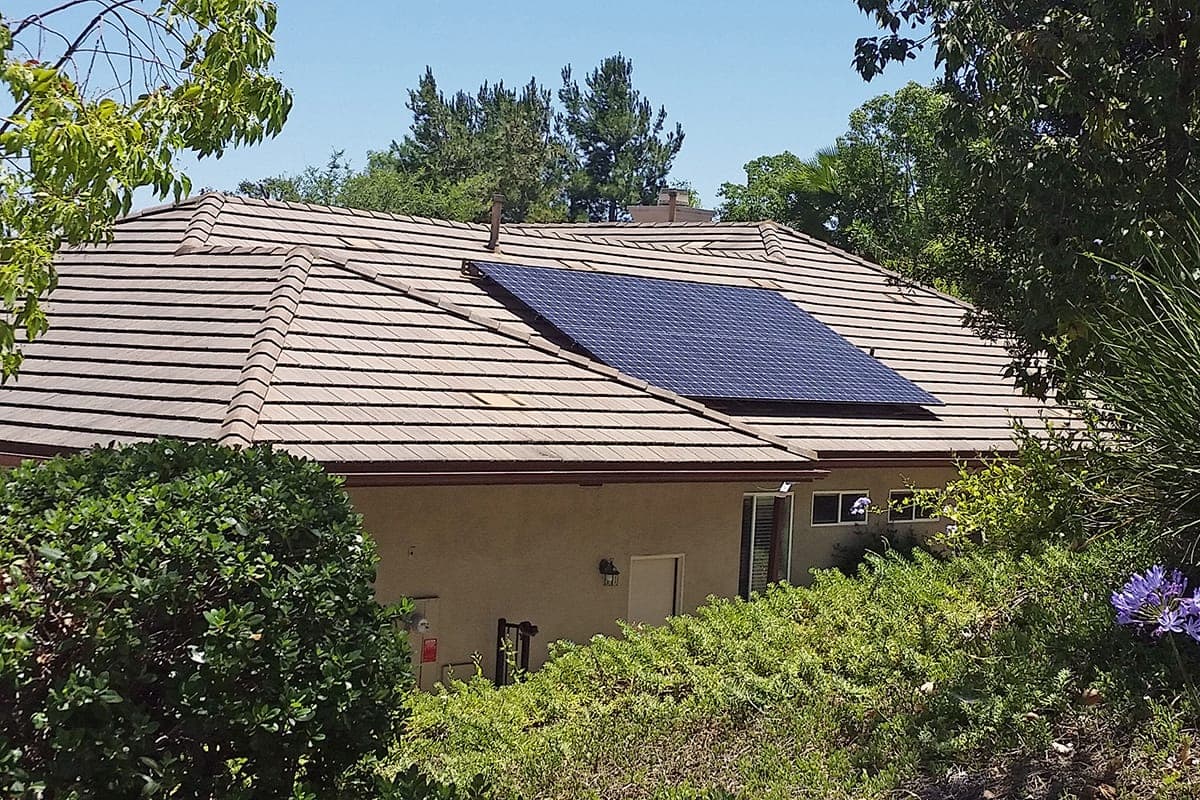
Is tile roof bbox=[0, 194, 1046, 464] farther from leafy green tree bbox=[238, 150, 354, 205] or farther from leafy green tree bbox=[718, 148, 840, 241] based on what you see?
leafy green tree bbox=[238, 150, 354, 205]

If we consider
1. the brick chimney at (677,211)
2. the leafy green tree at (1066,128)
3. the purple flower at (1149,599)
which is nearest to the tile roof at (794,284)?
the brick chimney at (677,211)

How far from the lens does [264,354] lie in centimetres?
1215

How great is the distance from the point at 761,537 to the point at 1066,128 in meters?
6.73

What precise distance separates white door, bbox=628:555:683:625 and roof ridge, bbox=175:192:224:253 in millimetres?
7339

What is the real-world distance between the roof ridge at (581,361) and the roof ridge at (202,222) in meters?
2.51

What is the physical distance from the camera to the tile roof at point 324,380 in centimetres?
1144

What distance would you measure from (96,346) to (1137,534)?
10.8 m

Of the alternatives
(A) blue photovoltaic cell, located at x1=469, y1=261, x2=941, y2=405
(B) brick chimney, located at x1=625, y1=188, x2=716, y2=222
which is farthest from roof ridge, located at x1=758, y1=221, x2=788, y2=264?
(B) brick chimney, located at x1=625, y1=188, x2=716, y2=222

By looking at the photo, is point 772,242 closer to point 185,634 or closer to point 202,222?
point 202,222

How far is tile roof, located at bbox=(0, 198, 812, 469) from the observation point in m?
11.4

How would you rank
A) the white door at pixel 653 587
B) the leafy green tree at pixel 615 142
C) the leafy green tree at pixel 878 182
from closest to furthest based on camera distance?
the white door at pixel 653 587 → the leafy green tree at pixel 878 182 → the leafy green tree at pixel 615 142

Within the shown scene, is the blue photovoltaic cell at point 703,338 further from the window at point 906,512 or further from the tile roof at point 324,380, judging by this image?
the window at point 906,512

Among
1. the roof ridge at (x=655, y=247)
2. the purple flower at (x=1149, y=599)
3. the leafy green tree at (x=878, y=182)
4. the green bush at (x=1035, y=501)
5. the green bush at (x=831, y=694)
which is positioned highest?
the leafy green tree at (x=878, y=182)

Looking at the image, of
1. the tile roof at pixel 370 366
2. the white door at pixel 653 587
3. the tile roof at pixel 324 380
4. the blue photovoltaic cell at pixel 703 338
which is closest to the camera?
the tile roof at pixel 324 380
